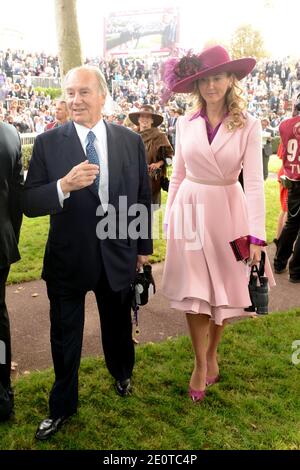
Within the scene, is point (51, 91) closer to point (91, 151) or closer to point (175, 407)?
point (91, 151)

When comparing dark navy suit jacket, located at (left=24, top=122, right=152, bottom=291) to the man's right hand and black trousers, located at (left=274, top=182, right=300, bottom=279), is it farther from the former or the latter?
black trousers, located at (left=274, top=182, right=300, bottom=279)

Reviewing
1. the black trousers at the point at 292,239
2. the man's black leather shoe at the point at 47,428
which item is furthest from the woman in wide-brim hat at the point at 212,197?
the black trousers at the point at 292,239

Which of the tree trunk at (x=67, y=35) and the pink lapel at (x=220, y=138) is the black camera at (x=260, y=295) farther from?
the tree trunk at (x=67, y=35)

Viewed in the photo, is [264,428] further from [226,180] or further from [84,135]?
[84,135]

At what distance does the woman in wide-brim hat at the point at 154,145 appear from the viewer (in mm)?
6211

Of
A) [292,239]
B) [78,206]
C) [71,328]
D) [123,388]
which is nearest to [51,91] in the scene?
[292,239]

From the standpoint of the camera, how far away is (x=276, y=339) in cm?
406

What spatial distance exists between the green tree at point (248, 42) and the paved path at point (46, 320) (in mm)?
40285

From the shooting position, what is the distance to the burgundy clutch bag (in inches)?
116

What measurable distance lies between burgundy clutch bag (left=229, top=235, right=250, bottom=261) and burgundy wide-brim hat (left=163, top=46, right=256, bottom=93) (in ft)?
3.39

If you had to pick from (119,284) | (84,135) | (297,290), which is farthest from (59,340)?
(297,290)

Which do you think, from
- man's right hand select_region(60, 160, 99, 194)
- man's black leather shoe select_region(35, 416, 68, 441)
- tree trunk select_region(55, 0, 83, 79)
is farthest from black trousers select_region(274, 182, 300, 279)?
tree trunk select_region(55, 0, 83, 79)

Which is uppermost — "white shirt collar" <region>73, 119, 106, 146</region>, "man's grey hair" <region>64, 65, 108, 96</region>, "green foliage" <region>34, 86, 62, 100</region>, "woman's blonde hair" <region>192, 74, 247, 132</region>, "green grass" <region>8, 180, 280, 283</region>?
"green foliage" <region>34, 86, 62, 100</region>
